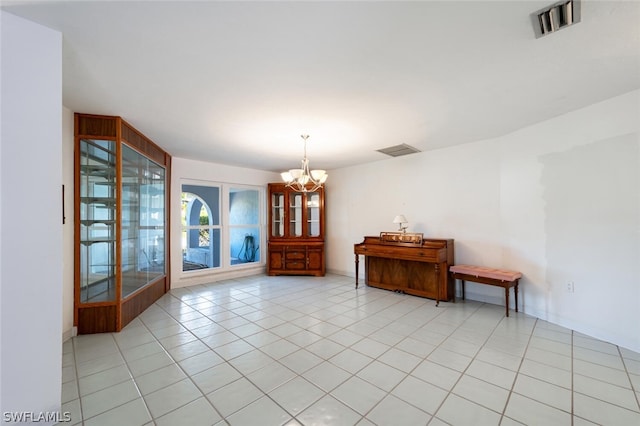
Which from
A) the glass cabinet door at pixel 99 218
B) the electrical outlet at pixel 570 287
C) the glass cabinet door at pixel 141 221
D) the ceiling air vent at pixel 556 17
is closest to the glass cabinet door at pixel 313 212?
the glass cabinet door at pixel 141 221

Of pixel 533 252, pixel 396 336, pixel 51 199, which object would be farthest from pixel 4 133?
pixel 533 252

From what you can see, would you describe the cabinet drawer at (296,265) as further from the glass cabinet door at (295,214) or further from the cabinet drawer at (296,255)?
the glass cabinet door at (295,214)

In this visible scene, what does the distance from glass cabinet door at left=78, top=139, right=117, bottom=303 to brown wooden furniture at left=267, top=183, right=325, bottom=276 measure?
10.5 feet

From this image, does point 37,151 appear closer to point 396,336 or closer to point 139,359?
point 139,359

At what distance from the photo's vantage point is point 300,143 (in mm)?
3982

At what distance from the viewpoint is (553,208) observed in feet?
10.4

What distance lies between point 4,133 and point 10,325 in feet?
3.57

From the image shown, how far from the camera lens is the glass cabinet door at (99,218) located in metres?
2.99

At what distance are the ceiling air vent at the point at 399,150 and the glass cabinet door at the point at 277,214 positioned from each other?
271cm

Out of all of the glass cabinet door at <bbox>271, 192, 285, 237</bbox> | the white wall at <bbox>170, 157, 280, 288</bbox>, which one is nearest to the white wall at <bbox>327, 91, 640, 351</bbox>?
the glass cabinet door at <bbox>271, 192, 285, 237</bbox>

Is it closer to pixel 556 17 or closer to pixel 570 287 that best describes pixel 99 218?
pixel 556 17

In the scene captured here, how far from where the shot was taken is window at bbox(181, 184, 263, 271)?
5645 millimetres

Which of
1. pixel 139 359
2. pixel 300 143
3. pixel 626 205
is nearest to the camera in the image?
pixel 139 359

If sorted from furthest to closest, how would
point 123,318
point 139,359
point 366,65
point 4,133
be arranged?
point 123,318, point 139,359, point 366,65, point 4,133
